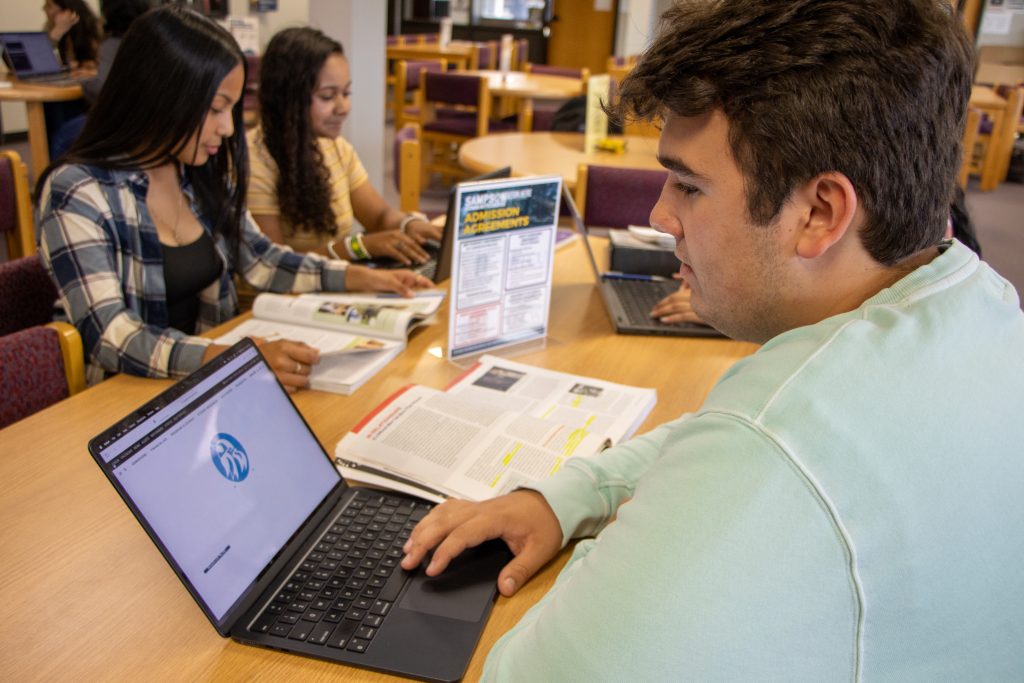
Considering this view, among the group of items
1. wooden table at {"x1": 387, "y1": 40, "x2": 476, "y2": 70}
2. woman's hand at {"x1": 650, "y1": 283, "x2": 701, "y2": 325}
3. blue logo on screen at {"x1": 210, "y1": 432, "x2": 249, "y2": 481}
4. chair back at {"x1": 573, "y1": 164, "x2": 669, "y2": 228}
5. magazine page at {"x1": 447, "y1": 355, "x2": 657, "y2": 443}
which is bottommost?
magazine page at {"x1": 447, "y1": 355, "x2": 657, "y2": 443}

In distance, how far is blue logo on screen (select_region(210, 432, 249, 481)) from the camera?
906mm

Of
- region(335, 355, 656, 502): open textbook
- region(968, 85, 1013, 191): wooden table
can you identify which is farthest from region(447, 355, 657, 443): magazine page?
region(968, 85, 1013, 191): wooden table

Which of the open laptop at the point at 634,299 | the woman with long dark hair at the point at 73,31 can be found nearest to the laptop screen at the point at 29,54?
the woman with long dark hair at the point at 73,31

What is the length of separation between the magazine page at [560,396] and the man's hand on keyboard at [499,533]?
0.28m

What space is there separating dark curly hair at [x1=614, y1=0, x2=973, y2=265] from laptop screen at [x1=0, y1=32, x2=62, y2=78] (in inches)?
222

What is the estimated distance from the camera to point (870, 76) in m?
0.67

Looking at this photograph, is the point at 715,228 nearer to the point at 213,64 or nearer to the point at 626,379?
the point at 626,379

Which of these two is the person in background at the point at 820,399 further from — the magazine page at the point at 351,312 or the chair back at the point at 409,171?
the chair back at the point at 409,171

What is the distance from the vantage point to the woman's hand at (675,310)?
175 centimetres

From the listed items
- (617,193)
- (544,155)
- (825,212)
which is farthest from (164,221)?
(544,155)

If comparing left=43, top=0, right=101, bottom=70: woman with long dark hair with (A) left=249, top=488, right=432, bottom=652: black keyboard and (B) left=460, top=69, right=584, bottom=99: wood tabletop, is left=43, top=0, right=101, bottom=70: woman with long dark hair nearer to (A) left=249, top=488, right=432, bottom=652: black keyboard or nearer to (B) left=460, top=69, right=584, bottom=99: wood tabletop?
(B) left=460, top=69, right=584, bottom=99: wood tabletop

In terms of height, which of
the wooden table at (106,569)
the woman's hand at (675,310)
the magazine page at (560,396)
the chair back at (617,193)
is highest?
the chair back at (617,193)

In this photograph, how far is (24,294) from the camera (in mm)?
1633

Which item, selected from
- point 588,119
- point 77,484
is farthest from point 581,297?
point 588,119
